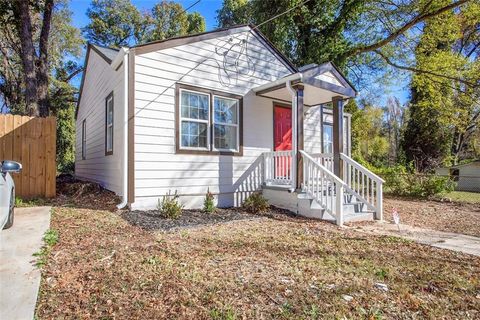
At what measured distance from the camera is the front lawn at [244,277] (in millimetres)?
2479

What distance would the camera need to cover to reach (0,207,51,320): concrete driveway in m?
2.31

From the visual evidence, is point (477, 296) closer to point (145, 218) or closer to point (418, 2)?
point (145, 218)

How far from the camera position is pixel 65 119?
20484 millimetres

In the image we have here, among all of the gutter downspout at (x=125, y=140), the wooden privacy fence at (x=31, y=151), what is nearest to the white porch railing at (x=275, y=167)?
the gutter downspout at (x=125, y=140)

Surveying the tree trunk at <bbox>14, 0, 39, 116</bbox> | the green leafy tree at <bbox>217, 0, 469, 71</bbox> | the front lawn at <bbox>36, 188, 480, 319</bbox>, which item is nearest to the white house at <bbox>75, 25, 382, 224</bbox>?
the front lawn at <bbox>36, 188, 480, 319</bbox>

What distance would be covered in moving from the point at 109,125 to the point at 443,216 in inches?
369

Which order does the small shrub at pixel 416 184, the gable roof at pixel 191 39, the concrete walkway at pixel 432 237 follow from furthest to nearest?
1. the small shrub at pixel 416 184
2. the gable roof at pixel 191 39
3. the concrete walkway at pixel 432 237

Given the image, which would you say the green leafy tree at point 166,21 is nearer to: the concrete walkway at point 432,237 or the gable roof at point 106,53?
the gable roof at point 106,53

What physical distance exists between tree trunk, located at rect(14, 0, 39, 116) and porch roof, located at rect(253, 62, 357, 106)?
Result: 31.5ft

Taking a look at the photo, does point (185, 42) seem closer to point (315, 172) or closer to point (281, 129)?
point (281, 129)

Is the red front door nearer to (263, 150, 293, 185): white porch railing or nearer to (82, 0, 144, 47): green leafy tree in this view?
(263, 150, 293, 185): white porch railing

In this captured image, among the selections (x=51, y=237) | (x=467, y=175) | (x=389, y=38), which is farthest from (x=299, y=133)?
(x=467, y=175)

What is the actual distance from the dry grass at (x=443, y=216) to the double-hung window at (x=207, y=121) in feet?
15.1

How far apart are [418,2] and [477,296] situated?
15.2 m
